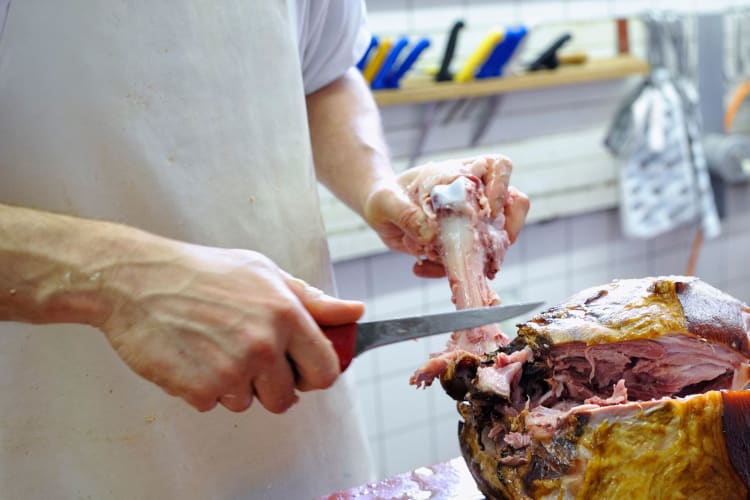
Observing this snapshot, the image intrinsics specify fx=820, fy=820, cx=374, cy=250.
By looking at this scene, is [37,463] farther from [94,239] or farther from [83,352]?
[94,239]

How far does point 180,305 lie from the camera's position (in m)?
1.17

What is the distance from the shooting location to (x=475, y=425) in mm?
1450

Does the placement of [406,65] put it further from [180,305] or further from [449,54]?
[180,305]

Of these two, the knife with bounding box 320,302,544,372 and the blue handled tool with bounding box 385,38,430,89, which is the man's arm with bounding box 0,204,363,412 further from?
the blue handled tool with bounding box 385,38,430,89

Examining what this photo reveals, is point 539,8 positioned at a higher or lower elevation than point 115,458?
higher

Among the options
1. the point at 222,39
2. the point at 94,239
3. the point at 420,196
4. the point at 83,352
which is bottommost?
the point at 83,352

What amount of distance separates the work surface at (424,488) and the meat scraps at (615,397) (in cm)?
10

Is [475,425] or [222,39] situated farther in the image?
[222,39]

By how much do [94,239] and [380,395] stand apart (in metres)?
2.49

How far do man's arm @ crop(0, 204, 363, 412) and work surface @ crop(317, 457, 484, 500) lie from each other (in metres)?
0.42

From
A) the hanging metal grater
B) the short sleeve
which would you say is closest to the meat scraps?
the short sleeve

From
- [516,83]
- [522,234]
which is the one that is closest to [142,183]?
[516,83]

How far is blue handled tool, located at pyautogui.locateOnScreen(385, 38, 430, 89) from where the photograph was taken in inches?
119

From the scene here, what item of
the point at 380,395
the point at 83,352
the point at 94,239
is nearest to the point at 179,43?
the point at 94,239
